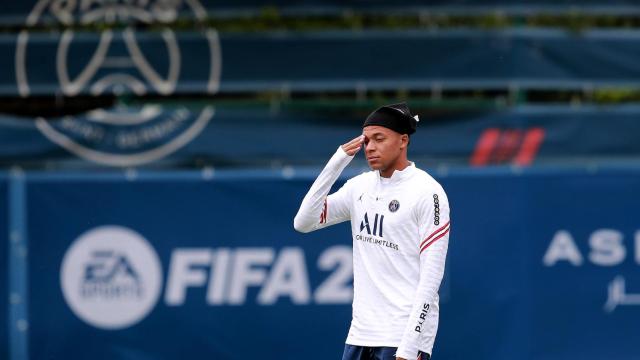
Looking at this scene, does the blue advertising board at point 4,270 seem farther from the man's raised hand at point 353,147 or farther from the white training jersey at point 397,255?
the man's raised hand at point 353,147

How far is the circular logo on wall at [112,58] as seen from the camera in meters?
12.2

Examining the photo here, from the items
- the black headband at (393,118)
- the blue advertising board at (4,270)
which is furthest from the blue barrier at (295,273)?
the black headband at (393,118)

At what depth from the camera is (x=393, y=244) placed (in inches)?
231

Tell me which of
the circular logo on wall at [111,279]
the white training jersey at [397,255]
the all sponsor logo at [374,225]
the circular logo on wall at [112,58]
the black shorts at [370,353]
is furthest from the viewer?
the circular logo on wall at [112,58]

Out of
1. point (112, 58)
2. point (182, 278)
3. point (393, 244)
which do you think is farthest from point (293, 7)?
point (393, 244)

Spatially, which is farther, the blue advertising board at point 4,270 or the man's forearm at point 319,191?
the blue advertising board at point 4,270

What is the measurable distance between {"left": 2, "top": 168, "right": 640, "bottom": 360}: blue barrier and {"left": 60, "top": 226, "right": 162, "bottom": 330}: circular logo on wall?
0.01 metres

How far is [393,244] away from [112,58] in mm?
7128

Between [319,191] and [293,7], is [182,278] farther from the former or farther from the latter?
[293,7]

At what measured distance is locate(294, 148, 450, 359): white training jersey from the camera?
568 cm

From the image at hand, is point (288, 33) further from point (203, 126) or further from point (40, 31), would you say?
point (40, 31)

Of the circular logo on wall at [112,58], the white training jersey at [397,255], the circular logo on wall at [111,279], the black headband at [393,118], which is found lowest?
the circular logo on wall at [111,279]

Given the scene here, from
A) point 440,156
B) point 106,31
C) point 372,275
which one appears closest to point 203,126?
point 106,31

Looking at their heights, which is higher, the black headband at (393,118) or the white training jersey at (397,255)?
the black headband at (393,118)
